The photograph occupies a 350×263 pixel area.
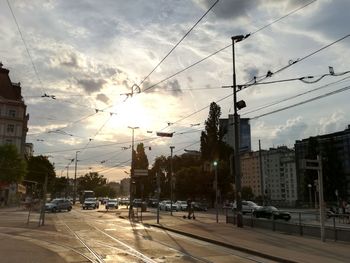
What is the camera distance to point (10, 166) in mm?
68250

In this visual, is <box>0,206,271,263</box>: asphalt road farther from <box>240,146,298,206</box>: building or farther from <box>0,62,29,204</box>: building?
<box>240,146,298,206</box>: building

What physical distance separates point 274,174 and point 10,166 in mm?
127494

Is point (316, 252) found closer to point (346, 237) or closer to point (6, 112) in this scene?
point (346, 237)

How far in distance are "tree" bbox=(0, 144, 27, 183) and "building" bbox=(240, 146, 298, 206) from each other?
369ft

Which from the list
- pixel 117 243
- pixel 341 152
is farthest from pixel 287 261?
pixel 341 152

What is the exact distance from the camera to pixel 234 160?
27.7 meters

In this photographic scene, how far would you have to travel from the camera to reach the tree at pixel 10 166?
67062 mm

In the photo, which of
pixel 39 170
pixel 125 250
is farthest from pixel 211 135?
pixel 125 250

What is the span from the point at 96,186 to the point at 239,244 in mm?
149013

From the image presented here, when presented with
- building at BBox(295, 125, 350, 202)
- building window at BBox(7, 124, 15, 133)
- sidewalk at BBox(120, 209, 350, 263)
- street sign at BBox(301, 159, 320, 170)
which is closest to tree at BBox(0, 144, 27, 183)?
building window at BBox(7, 124, 15, 133)

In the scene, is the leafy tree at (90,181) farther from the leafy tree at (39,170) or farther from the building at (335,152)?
the building at (335,152)

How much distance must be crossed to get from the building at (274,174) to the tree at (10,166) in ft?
369

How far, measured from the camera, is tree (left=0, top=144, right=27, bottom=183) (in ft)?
220

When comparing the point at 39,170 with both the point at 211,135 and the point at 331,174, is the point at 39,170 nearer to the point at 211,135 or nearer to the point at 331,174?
the point at 211,135
